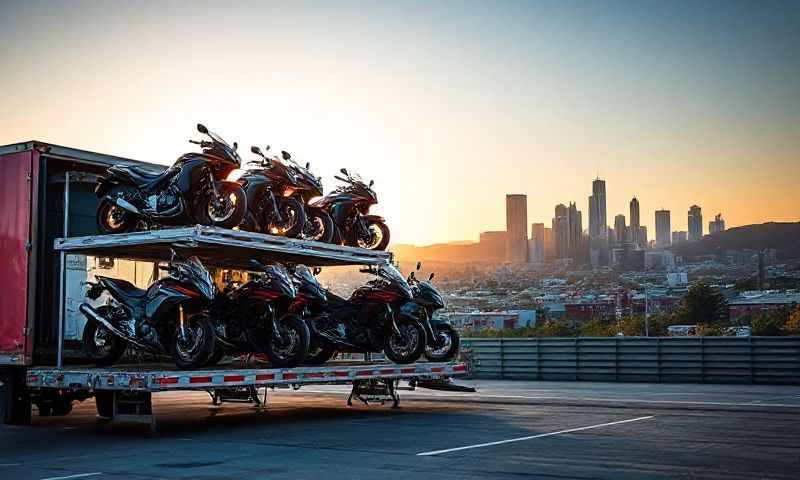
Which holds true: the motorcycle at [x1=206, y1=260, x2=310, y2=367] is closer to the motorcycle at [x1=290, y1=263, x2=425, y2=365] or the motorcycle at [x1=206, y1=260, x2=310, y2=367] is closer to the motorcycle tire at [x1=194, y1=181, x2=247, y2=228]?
the motorcycle tire at [x1=194, y1=181, x2=247, y2=228]

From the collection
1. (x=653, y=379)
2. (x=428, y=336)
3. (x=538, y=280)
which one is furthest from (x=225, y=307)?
(x=538, y=280)

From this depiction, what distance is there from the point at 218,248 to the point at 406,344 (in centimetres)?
358

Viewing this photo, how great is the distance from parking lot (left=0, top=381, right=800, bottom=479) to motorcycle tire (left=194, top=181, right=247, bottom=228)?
279cm

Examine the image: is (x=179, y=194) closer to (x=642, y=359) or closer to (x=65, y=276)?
(x=65, y=276)

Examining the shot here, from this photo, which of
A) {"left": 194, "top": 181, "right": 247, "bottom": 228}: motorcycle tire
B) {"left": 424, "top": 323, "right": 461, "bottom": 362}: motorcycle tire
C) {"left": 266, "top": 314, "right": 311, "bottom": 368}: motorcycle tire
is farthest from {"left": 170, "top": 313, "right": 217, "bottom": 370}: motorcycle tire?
{"left": 424, "top": 323, "right": 461, "bottom": 362}: motorcycle tire

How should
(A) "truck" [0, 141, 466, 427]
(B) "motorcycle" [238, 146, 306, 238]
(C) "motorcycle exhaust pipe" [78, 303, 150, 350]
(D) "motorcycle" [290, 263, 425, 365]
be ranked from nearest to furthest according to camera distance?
(A) "truck" [0, 141, 466, 427] < (C) "motorcycle exhaust pipe" [78, 303, 150, 350] < (B) "motorcycle" [238, 146, 306, 238] < (D) "motorcycle" [290, 263, 425, 365]

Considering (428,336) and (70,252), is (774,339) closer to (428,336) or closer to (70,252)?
(428,336)

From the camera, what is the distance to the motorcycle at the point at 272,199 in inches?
558

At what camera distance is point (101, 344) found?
1302cm

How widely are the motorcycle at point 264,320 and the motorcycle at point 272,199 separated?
115 cm

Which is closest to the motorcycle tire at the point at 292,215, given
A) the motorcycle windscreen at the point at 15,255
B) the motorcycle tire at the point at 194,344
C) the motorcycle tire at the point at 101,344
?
the motorcycle tire at the point at 194,344

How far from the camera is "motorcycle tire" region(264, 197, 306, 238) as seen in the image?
48.3 ft

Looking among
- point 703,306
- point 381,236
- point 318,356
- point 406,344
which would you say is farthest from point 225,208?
point 703,306

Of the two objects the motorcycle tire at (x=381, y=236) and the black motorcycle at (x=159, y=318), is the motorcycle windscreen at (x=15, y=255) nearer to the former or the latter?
the black motorcycle at (x=159, y=318)
